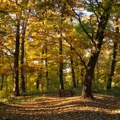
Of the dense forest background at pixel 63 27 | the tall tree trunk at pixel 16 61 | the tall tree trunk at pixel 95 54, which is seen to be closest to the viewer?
the dense forest background at pixel 63 27

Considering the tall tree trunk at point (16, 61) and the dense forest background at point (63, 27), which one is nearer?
the dense forest background at point (63, 27)

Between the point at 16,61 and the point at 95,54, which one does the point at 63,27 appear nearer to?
the point at 95,54

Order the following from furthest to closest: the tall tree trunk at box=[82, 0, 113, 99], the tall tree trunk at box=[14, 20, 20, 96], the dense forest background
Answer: the tall tree trunk at box=[14, 20, 20, 96] < the tall tree trunk at box=[82, 0, 113, 99] < the dense forest background

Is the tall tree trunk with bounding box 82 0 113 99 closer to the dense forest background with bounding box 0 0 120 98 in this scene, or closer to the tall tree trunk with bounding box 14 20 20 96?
the dense forest background with bounding box 0 0 120 98

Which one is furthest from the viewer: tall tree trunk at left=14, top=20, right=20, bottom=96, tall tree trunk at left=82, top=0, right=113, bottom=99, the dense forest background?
tall tree trunk at left=14, top=20, right=20, bottom=96

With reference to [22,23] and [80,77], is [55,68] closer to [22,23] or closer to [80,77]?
[80,77]

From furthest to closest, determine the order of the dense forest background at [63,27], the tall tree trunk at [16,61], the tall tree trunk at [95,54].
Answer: the tall tree trunk at [16,61] < the tall tree trunk at [95,54] < the dense forest background at [63,27]

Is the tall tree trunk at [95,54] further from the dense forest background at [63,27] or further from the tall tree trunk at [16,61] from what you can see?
the tall tree trunk at [16,61]

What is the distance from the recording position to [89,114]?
15227 mm

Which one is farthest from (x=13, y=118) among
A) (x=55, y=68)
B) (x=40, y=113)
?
(x=55, y=68)

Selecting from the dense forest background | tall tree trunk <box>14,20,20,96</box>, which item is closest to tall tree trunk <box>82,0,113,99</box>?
the dense forest background

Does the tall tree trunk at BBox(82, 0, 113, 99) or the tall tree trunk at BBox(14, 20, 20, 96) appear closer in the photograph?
the tall tree trunk at BBox(82, 0, 113, 99)

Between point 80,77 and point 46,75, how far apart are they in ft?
25.2

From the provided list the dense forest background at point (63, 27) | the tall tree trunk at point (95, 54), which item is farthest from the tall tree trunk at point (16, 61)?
the tall tree trunk at point (95, 54)
